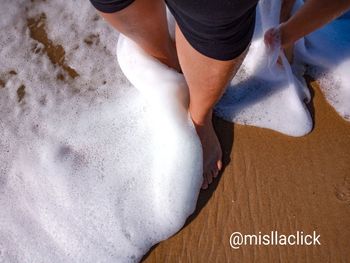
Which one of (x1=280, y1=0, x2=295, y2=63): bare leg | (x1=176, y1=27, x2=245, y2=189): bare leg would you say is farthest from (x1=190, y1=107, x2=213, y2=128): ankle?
(x1=280, y1=0, x2=295, y2=63): bare leg

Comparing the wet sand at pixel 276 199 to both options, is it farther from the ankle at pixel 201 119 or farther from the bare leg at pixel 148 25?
the bare leg at pixel 148 25

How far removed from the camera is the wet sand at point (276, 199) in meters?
1.43

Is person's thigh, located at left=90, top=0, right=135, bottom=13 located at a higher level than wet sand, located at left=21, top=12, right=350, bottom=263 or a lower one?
higher

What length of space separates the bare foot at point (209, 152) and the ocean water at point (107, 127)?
0.10 feet

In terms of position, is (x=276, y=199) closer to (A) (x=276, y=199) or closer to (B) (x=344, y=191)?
(A) (x=276, y=199)

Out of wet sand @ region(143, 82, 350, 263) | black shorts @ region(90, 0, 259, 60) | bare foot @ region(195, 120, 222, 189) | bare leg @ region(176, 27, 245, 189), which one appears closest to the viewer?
black shorts @ region(90, 0, 259, 60)

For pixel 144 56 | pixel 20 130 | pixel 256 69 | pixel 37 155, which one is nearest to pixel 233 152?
pixel 256 69

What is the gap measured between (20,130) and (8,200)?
1.07ft

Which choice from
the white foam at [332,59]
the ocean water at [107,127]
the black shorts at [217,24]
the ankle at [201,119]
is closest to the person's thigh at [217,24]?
the black shorts at [217,24]

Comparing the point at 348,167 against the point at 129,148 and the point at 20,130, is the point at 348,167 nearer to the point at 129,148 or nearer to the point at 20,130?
the point at 129,148

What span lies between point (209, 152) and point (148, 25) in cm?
57

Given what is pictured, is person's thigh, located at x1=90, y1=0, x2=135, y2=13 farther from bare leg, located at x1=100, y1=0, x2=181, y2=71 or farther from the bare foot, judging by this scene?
the bare foot

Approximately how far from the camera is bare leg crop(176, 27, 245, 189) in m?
1.08

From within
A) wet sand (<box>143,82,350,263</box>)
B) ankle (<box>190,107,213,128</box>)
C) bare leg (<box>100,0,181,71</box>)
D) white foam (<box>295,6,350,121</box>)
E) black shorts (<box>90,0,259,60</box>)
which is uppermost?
black shorts (<box>90,0,259,60</box>)
